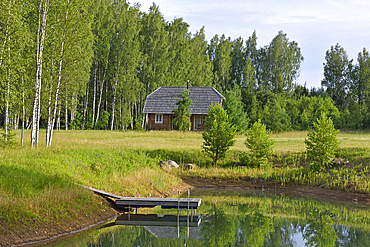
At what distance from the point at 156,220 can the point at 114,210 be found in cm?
186

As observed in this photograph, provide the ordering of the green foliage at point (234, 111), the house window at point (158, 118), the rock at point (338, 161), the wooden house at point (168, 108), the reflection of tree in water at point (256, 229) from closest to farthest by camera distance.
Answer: the reflection of tree in water at point (256, 229) < the rock at point (338, 161) < the wooden house at point (168, 108) < the house window at point (158, 118) < the green foliage at point (234, 111)

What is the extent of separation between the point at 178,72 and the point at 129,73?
11.7 metres

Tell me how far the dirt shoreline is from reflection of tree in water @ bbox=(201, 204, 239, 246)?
12.1 feet

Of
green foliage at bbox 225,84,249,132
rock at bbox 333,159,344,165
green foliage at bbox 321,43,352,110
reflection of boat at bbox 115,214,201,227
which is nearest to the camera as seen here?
reflection of boat at bbox 115,214,201,227

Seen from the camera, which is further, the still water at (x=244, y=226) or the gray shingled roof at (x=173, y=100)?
the gray shingled roof at (x=173, y=100)

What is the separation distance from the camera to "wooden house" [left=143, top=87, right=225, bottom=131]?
47.8 meters

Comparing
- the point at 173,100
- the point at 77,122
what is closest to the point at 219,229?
the point at 173,100

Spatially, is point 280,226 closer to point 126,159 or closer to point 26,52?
point 126,159

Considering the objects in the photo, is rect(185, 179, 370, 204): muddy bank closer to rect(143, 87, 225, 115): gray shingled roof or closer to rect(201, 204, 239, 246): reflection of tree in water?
rect(201, 204, 239, 246): reflection of tree in water

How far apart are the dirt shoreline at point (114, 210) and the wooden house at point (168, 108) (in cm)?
2531

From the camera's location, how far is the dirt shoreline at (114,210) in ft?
33.9

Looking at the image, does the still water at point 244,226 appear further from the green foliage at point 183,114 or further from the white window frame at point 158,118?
the white window frame at point 158,118

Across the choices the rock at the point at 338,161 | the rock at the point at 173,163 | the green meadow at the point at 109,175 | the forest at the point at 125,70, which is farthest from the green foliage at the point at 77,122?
the rock at the point at 338,161

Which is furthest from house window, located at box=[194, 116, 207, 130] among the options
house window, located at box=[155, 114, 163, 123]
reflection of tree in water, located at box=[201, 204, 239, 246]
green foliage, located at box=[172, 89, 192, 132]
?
reflection of tree in water, located at box=[201, 204, 239, 246]
